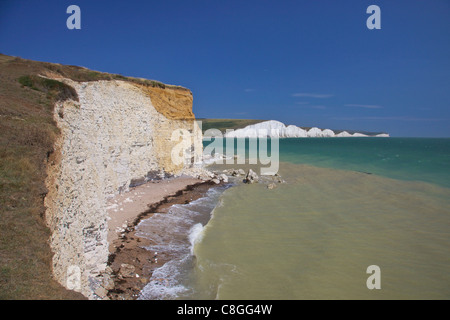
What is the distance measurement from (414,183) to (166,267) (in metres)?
20.7

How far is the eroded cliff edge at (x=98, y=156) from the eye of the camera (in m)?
5.26

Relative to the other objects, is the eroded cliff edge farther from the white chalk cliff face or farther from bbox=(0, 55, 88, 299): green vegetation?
the white chalk cliff face

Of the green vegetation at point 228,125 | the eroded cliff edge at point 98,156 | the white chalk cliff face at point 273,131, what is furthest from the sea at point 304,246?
the green vegetation at point 228,125

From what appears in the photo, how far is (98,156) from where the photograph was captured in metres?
10.0

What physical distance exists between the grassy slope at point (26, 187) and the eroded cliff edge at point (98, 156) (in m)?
0.29

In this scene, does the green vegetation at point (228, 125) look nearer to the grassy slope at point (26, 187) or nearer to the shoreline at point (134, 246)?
the shoreline at point (134, 246)

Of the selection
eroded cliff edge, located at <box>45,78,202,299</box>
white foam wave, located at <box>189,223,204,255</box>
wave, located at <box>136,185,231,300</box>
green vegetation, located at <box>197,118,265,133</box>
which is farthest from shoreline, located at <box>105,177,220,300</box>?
green vegetation, located at <box>197,118,265,133</box>

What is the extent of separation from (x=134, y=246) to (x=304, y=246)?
5775 mm

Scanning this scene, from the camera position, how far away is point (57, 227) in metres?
4.94
